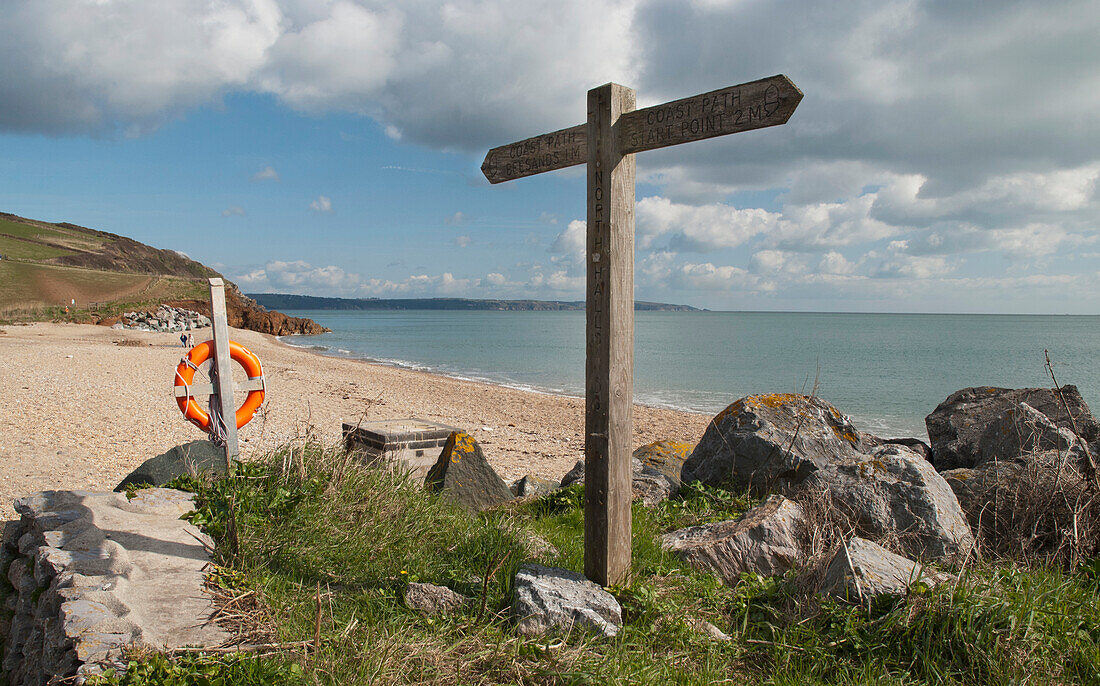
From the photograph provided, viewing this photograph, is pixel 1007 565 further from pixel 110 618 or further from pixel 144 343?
pixel 144 343

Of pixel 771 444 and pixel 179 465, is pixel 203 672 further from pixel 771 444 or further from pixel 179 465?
pixel 771 444

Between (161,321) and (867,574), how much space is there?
46.0 m

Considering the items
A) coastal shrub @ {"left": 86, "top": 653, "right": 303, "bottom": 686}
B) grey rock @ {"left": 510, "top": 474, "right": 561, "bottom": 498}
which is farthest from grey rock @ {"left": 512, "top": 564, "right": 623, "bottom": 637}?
grey rock @ {"left": 510, "top": 474, "right": 561, "bottom": 498}

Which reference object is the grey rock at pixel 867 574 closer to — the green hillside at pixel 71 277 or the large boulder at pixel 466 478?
the large boulder at pixel 466 478

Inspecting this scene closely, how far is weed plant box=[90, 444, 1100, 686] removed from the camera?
9.10 ft

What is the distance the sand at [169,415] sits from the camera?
26.0 ft

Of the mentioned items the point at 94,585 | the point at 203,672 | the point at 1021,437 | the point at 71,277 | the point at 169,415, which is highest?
the point at 71,277

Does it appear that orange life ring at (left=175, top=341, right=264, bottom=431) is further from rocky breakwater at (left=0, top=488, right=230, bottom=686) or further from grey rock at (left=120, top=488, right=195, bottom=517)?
rocky breakwater at (left=0, top=488, right=230, bottom=686)

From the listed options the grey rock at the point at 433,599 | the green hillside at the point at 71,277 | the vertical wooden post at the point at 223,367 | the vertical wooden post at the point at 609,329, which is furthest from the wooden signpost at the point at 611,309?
the green hillside at the point at 71,277

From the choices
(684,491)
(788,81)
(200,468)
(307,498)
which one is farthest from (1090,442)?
(200,468)

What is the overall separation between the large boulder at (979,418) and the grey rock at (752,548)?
2.97 meters

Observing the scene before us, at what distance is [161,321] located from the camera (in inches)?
1617

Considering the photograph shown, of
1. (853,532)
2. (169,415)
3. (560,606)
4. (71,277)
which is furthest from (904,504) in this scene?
(71,277)

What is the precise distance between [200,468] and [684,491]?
4.20 metres
